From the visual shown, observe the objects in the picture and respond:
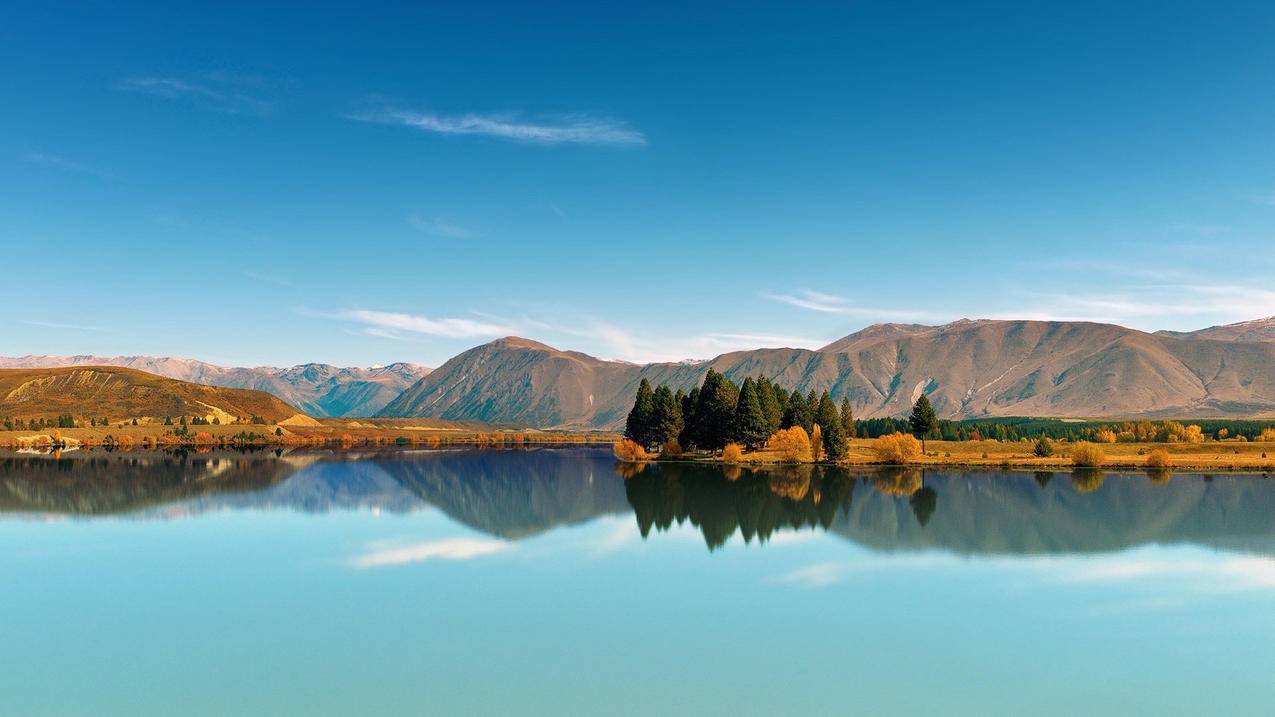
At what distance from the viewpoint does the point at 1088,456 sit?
346 ft

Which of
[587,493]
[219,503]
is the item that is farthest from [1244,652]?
[219,503]

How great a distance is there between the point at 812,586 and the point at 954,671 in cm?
1203

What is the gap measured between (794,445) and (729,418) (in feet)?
44.3

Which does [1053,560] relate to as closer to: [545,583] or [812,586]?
[812,586]

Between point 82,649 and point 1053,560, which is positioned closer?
point 82,649

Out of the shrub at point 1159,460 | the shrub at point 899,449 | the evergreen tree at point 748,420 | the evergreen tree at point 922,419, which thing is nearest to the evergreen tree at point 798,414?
the evergreen tree at point 748,420

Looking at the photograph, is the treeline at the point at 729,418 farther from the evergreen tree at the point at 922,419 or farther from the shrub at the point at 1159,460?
the shrub at the point at 1159,460

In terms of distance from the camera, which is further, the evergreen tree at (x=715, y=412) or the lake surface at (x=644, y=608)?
the evergreen tree at (x=715, y=412)

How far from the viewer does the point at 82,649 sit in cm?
2553

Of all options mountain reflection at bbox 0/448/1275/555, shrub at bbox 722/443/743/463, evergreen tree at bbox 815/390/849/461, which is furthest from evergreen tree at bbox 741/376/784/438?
mountain reflection at bbox 0/448/1275/555

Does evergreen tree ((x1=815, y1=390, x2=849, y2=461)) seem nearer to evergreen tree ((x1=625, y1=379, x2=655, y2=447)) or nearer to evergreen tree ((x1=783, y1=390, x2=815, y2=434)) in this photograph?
evergreen tree ((x1=783, y1=390, x2=815, y2=434))

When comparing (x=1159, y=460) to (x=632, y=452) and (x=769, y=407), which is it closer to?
(x=769, y=407)

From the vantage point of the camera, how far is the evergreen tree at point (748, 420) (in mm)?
117188

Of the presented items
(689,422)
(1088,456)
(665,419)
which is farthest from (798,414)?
(1088,456)
